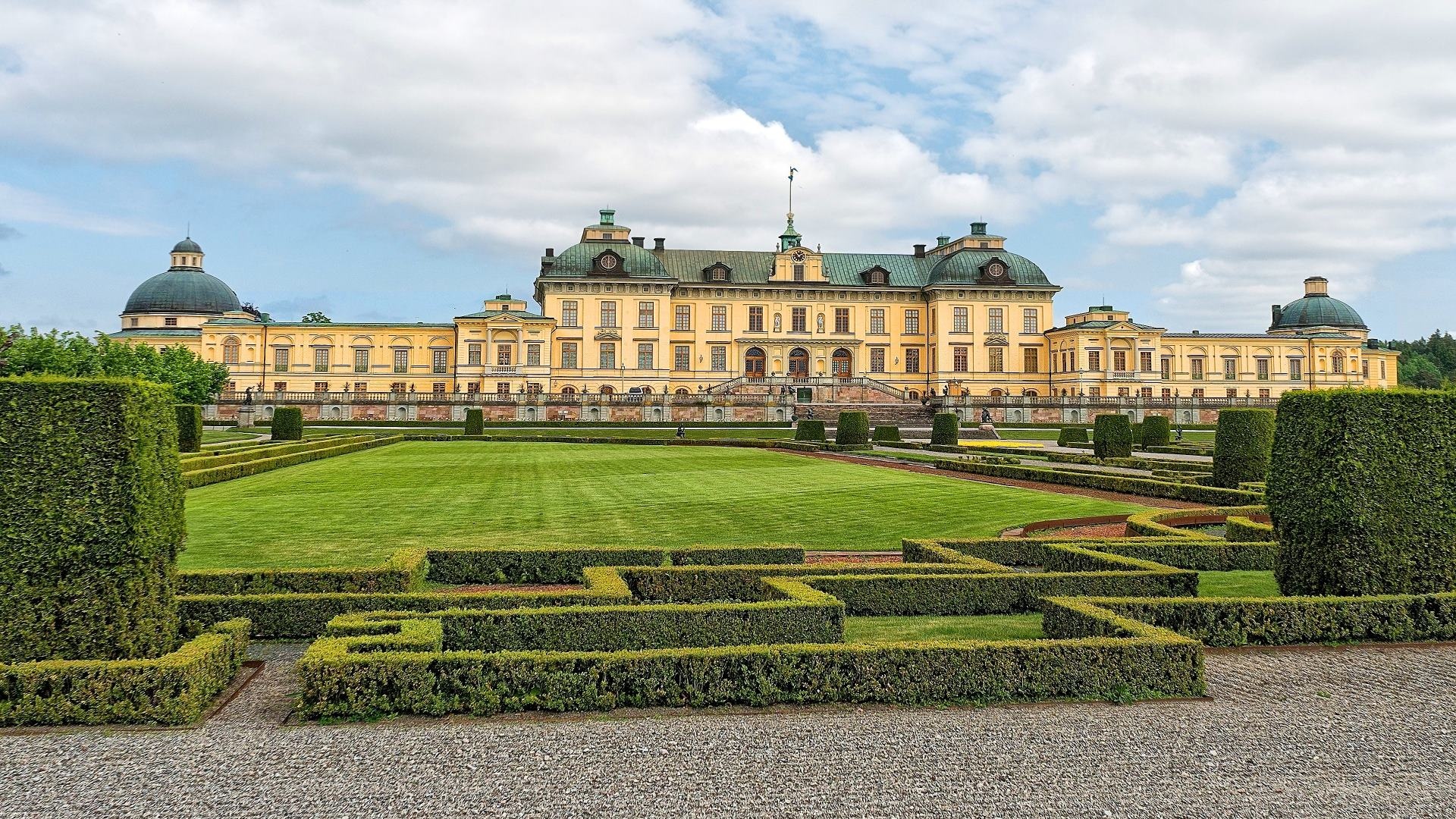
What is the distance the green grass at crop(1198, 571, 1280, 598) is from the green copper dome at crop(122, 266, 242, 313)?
79.5m

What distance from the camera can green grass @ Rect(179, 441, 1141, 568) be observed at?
1363cm

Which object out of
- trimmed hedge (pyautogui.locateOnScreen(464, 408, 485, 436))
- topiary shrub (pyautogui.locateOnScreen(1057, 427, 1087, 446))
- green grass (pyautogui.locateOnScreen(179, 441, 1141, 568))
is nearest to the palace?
trimmed hedge (pyautogui.locateOnScreen(464, 408, 485, 436))

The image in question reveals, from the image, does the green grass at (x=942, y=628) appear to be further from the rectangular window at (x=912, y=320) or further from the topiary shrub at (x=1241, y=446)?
the rectangular window at (x=912, y=320)

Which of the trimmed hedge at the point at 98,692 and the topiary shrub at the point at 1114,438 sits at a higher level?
the topiary shrub at the point at 1114,438

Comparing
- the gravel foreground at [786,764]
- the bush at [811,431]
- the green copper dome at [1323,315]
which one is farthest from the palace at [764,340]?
the gravel foreground at [786,764]

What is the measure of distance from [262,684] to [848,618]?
200 inches

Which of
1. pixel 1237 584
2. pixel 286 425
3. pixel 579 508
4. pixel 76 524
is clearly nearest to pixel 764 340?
pixel 286 425

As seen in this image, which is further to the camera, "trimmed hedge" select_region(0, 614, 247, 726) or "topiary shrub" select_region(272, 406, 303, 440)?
"topiary shrub" select_region(272, 406, 303, 440)

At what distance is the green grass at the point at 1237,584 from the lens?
10.5 metres

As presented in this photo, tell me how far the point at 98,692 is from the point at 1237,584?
36.2ft

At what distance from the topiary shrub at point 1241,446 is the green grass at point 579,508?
341cm

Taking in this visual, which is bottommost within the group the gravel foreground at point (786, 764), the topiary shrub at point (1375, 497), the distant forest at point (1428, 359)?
the gravel foreground at point (786, 764)

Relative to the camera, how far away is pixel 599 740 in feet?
20.1

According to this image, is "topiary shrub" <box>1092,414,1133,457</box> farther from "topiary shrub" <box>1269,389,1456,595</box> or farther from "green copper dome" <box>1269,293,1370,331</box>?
"green copper dome" <box>1269,293,1370,331</box>
